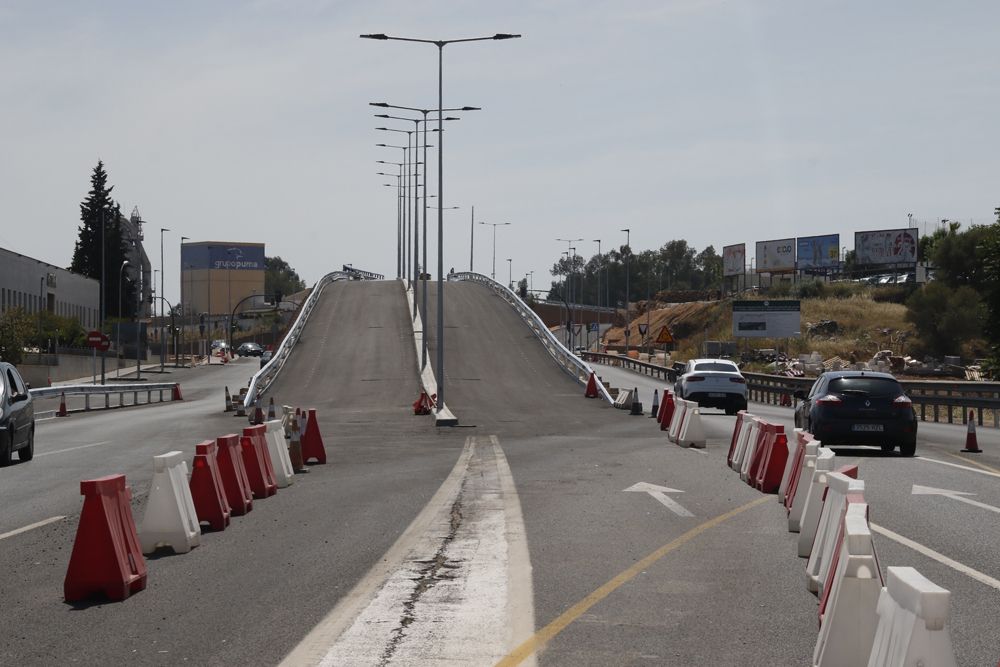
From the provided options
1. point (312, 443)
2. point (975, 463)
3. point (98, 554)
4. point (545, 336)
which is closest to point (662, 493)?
point (312, 443)

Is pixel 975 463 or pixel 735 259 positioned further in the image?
pixel 735 259

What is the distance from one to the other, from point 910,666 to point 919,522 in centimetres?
929

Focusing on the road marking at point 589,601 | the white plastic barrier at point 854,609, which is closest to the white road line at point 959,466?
the road marking at point 589,601

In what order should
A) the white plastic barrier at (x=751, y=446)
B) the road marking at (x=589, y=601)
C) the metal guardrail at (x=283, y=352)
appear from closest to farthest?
1. the road marking at (x=589, y=601)
2. the white plastic barrier at (x=751, y=446)
3. the metal guardrail at (x=283, y=352)

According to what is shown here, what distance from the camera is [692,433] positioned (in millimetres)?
25594

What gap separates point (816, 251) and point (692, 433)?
391 feet

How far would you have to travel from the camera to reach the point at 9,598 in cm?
943

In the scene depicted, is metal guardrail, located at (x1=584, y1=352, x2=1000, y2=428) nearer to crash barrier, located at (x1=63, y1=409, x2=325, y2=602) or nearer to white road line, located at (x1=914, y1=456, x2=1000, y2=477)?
white road line, located at (x1=914, y1=456, x2=1000, y2=477)

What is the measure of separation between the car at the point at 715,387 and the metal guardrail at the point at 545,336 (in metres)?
6.90

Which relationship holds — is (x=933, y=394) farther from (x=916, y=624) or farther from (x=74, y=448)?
(x=916, y=624)

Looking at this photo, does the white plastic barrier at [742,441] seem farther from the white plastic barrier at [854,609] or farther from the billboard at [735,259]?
the billboard at [735,259]

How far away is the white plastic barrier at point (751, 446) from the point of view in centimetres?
1809

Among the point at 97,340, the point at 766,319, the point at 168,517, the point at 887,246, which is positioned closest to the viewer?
the point at 168,517

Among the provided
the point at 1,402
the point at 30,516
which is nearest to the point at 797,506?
the point at 30,516
